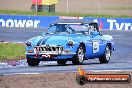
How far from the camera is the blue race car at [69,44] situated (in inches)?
691

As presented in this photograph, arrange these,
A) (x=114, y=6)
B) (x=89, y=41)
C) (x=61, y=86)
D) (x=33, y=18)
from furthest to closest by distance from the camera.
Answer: (x=114, y=6) < (x=33, y=18) < (x=89, y=41) < (x=61, y=86)

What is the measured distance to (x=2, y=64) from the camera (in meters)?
18.1

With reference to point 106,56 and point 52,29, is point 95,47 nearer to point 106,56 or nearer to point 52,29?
point 106,56

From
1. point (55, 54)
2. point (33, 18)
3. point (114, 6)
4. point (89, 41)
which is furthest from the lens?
point (114, 6)

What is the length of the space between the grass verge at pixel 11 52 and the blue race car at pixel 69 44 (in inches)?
90.1

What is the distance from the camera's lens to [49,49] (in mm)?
17578

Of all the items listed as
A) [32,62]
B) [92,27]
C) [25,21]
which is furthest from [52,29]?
[25,21]

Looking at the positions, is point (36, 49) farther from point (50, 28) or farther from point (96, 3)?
point (96, 3)

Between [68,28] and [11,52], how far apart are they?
426 centimetres

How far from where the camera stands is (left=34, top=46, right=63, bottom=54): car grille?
57.6 feet

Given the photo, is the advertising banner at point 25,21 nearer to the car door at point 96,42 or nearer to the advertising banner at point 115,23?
the advertising banner at point 115,23

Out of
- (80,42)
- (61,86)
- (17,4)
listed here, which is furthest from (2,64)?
(17,4)

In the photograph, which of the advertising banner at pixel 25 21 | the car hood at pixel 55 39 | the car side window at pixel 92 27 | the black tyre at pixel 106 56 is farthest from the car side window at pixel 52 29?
the advertising banner at pixel 25 21

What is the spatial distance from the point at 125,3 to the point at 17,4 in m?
9.85
